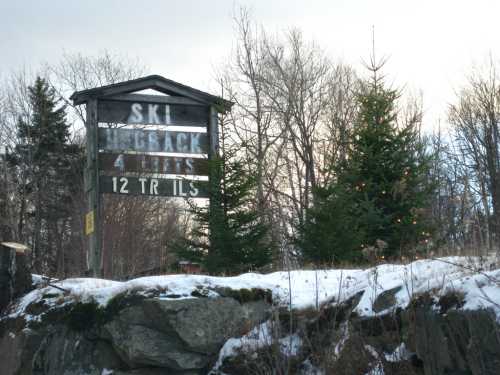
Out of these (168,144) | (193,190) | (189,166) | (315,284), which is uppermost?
(168,144)

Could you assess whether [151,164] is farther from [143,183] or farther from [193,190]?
[193,190]

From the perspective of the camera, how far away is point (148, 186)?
1166 cm

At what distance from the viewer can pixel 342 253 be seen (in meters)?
11.5

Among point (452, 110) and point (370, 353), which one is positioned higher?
point (452, 110)

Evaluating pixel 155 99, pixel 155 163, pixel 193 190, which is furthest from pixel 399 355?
pixel 155 99

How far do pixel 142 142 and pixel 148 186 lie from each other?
75 centimetres

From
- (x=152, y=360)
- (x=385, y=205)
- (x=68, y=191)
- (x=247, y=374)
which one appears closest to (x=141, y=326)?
(x=152, y=360)

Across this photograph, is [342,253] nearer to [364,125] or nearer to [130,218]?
[364,125]

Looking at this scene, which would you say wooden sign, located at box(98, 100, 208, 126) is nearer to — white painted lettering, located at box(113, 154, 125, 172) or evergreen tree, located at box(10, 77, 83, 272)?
white painted lettering, located at box(113, 154, 125, 172)

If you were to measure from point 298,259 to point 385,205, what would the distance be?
2.21m

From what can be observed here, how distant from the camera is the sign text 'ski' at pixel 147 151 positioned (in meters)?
11.7

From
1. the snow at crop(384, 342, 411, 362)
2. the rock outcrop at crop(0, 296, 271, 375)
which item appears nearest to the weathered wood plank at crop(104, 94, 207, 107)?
the rock outcrop at crop(0, 296, 271, 375)

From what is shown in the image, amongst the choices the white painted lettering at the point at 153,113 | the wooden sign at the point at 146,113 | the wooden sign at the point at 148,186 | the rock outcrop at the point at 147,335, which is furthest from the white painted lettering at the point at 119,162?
the rock outcrop at the point at 147,335

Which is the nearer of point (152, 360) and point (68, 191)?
point (152, 360)
